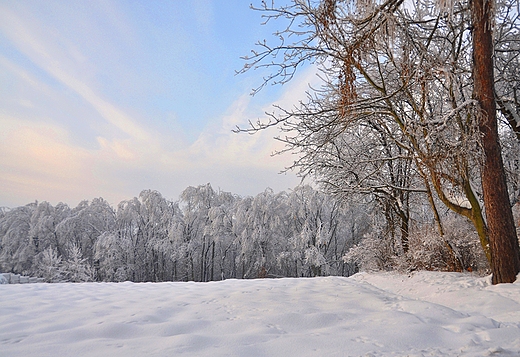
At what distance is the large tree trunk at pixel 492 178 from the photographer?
14.0 ft

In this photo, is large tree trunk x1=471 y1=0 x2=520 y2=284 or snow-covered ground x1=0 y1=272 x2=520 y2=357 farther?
Answer: large tree trunk x1=471 y1=0 x2=520 y2=284

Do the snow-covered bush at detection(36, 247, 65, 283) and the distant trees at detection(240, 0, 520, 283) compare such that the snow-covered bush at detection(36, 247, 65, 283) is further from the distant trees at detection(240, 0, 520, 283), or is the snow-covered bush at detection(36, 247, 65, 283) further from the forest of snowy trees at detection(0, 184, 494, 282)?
the distant trees at detection(240, 0, 520, 283)

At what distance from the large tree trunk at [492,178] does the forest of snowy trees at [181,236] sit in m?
16.1

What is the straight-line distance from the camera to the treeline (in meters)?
22.0

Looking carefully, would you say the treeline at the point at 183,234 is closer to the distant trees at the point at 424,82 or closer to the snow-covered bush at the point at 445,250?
the snow-covered bush at the point at 445,250

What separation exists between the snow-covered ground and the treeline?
670 inches

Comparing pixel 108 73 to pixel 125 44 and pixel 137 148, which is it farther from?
pixel 137 148

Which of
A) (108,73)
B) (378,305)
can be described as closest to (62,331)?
(378,305)

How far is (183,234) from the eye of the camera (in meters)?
23.7

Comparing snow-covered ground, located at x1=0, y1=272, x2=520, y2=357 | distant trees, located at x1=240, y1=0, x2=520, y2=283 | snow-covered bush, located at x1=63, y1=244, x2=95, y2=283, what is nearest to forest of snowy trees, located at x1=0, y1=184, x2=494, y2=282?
snow-covered bush, located at x1=63, y1=244, x2=95, y2=283

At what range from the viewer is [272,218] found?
22562 millimetres

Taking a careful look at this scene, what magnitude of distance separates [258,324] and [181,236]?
21690 millimetres

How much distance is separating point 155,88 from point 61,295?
11.8 m

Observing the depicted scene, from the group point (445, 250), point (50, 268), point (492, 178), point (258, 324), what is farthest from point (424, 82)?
point (50, 268)
